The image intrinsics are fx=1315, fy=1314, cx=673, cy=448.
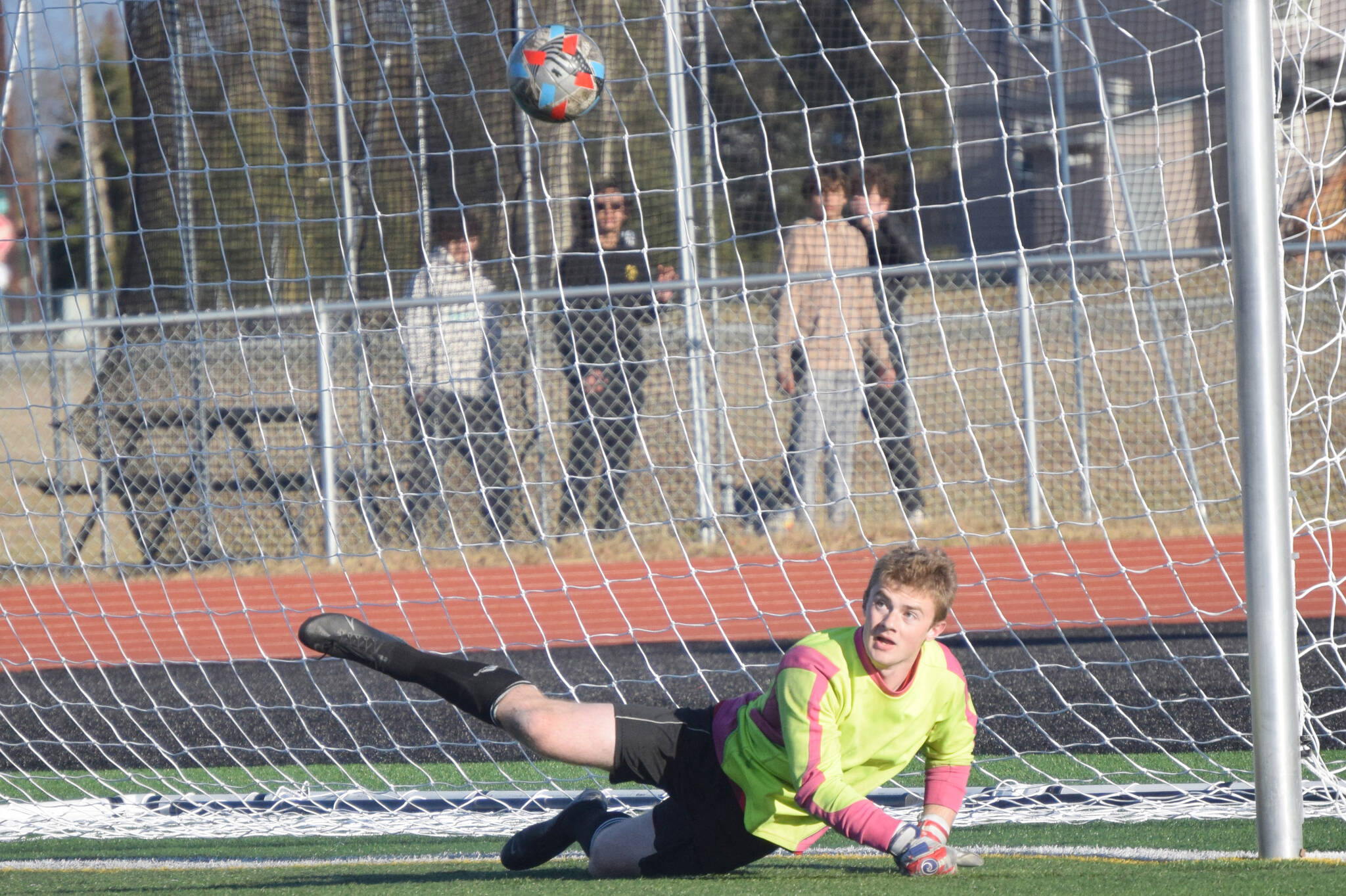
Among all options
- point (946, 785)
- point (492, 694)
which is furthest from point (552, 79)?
point (946, 785)

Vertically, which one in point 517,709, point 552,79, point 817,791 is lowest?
point 817,791

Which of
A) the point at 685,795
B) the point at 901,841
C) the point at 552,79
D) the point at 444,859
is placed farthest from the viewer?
the point at 552,79

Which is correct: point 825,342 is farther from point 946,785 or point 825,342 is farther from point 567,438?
point 946,785

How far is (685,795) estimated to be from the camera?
294 centimetres

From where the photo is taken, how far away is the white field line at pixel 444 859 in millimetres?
2926

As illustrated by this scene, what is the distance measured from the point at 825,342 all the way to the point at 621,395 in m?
1.69

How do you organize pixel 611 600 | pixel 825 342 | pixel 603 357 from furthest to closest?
pixel 603 357 → pixel 611 600 → pixel 825 342

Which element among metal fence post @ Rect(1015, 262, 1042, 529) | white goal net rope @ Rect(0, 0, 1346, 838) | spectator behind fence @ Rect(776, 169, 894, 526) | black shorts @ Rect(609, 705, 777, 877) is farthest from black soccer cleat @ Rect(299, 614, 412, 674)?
metal fence post @ Rect(1015, 262, 1042, 529)

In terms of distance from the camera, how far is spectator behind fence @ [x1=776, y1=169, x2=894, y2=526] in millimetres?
5754

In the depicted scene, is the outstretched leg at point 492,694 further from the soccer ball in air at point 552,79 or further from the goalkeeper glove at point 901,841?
the soccer ball in air at point 552,79

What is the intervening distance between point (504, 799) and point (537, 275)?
15.2ft

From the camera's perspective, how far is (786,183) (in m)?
7.11

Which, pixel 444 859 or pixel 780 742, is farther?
pixel 444 859

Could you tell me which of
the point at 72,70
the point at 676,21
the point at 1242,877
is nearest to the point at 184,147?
the point at 72,70
